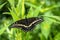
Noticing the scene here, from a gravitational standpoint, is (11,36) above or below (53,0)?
below

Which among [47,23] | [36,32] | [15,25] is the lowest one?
[36,32]

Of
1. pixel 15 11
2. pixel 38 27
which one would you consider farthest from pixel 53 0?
pixel 15 11

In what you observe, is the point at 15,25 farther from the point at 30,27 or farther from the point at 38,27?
the point at 38,27

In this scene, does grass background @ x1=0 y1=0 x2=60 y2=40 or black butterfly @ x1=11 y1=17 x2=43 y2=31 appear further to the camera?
grass background @ x1=0 y1=0 x2=60 y2=40

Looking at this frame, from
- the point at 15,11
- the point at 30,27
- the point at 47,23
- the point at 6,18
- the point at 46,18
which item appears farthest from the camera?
the point at 6,18

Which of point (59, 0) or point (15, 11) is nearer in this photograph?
point (15, 11)

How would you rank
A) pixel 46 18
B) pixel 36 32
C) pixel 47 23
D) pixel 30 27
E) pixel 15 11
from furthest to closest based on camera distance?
pixel 36 32, pixel 47 23, pixel 46 18, pixel 15 11, pixel 30 27

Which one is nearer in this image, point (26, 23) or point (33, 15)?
point (26, 23)

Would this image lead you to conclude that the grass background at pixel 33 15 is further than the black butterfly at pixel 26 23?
Yes
